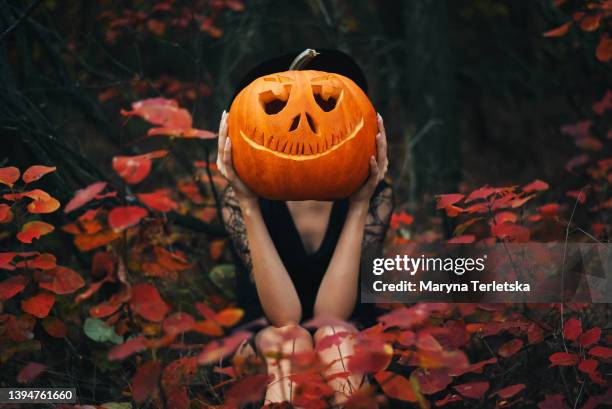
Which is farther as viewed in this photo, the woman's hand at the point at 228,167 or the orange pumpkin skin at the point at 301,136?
the woman's hand at the point at 228,167

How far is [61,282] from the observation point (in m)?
2.20

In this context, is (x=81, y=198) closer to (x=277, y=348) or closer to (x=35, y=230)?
(x=35, y=230)

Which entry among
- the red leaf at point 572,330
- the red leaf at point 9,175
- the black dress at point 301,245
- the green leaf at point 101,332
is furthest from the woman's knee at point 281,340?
the red leaf at point 9,175

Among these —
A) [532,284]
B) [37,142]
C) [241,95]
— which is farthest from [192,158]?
[532,284]

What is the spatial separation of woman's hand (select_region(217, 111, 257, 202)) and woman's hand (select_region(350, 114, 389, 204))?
0.38m

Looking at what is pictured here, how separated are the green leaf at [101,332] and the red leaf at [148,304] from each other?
2.96 ft

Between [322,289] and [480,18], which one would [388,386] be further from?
[480,18]

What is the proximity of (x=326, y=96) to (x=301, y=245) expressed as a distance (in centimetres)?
68

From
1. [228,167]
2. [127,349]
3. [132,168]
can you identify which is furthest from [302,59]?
[127,349]

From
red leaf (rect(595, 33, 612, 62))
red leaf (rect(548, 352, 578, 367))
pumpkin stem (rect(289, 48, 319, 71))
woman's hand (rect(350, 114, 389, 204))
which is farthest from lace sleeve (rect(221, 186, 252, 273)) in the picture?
red leaf (rect(595, 33, 612, 62))

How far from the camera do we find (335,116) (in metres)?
2.05

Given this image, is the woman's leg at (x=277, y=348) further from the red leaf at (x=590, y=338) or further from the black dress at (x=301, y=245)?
the red leaf at (x=590, y=338)

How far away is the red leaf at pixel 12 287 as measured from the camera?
2.09m

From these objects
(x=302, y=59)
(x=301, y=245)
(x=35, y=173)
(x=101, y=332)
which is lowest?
(x=101, y=332)
